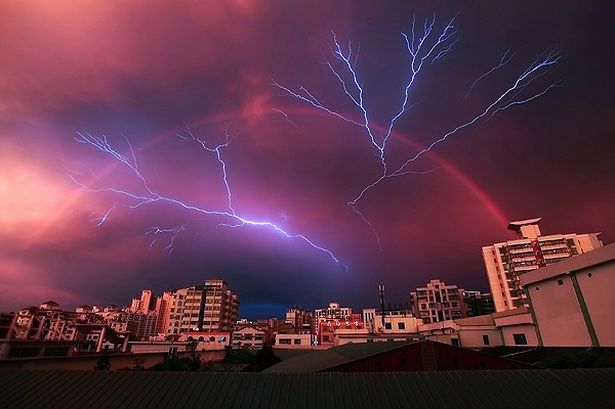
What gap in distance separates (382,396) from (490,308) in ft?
294

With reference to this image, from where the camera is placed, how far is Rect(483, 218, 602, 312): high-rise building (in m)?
59.9

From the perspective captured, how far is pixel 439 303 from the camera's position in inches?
3041

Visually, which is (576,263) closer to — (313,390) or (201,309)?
(313,390)

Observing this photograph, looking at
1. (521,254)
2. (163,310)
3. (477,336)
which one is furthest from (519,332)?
(163,310)

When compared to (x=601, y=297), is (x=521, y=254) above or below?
above

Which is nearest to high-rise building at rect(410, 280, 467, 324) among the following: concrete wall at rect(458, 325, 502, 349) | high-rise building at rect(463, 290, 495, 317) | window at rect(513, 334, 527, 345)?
high-rise building at rect(463, 290, 495, 317)

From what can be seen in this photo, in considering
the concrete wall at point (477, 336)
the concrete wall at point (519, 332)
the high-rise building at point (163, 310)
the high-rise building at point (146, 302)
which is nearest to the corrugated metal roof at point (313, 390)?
the concrete wall at point (519, 332)

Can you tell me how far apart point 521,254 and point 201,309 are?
6578 centimetres

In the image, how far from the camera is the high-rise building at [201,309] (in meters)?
72.5

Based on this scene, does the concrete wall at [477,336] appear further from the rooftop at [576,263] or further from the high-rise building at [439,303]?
the high-rise building at [439,303]

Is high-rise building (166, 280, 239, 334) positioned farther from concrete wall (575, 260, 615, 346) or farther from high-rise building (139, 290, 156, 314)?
high-rise building (139, 290, 156, 314)

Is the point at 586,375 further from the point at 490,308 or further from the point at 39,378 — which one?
the point at 490,308

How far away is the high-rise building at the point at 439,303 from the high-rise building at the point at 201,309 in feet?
150

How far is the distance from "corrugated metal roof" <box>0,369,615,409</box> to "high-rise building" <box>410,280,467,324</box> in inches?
2851
